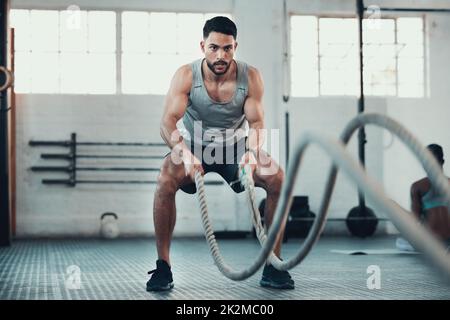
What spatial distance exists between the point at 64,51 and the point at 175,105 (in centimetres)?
522

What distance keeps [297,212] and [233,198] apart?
863 mm

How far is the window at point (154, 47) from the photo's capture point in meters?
8.36

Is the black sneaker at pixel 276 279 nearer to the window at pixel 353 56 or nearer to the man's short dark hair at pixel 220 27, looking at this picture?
the man's short dark hair at pixel 220 27

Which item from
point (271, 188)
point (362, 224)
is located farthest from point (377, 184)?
point (362, 224)

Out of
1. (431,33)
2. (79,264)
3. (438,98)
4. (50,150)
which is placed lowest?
(79,264)

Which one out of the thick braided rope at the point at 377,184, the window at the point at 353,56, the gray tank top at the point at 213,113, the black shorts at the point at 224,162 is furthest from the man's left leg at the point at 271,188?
the window at the point at 353,56

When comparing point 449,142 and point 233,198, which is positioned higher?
point 449,142

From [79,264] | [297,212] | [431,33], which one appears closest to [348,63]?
[431,33]

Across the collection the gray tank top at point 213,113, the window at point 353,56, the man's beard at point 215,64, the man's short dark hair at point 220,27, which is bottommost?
the gray tank top at point 213,113

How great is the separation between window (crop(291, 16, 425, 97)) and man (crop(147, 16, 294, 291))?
17.3 ft

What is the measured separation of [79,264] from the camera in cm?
489

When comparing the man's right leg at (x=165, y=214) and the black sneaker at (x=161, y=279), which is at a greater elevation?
the man's right leg at (x=165, y=214)
